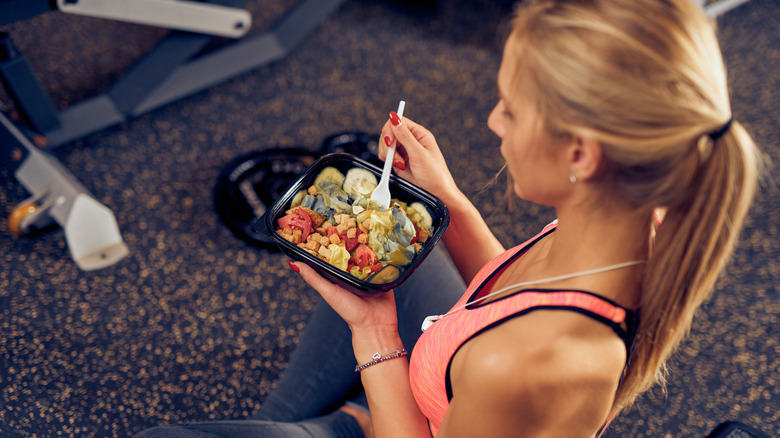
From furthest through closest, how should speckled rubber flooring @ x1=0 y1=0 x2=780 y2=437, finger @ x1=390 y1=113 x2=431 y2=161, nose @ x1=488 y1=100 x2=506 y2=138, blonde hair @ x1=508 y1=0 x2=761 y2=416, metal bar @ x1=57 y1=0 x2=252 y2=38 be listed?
metal bar @ x1=57 y1=0 x2=252 y2=38
speckled rubber flooring @ x1=0 y1=0 x2=780 y2=437
finger @ x1=390 y1=113 x2=431 y2=161
nose @ x1=488 y1=100 x2=506 y2=138
blonde hair @ x1=508 y1=0 x2=761 y2=416

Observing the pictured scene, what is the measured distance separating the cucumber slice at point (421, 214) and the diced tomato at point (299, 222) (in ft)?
0.51

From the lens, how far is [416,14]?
2248mm

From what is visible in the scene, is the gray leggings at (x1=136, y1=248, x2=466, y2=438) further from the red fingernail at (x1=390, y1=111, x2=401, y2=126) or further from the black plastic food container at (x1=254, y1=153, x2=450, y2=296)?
the red fingernail at (x1=390, y1=111, x2=401, y2=126)

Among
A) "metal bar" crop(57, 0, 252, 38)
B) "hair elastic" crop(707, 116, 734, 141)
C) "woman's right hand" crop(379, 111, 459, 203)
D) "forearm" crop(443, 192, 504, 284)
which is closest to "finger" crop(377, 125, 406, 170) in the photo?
"woman's right hand" crop(379, 111, 459, 203)

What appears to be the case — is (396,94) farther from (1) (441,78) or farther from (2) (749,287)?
(2) (749,287)

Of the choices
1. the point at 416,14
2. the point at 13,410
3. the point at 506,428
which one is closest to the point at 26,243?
the point at 13,410

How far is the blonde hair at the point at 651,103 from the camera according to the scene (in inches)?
19.9

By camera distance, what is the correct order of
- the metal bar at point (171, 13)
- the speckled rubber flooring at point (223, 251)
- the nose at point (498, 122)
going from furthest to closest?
the metal bar at point (171, 13)
the speckled rubber flooring at point (223, 251)
the nose at point (498, 122)

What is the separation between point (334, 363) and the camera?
0.95 meters

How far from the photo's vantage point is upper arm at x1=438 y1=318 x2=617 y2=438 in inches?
21.5

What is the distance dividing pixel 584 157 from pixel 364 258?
1.09 ft

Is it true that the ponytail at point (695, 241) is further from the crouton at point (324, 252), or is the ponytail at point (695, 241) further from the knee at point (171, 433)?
the knee at point (171, 433)

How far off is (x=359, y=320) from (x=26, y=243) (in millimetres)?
1068

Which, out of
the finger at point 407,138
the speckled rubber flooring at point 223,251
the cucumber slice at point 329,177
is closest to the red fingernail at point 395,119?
Result: the finger at point 407,138
